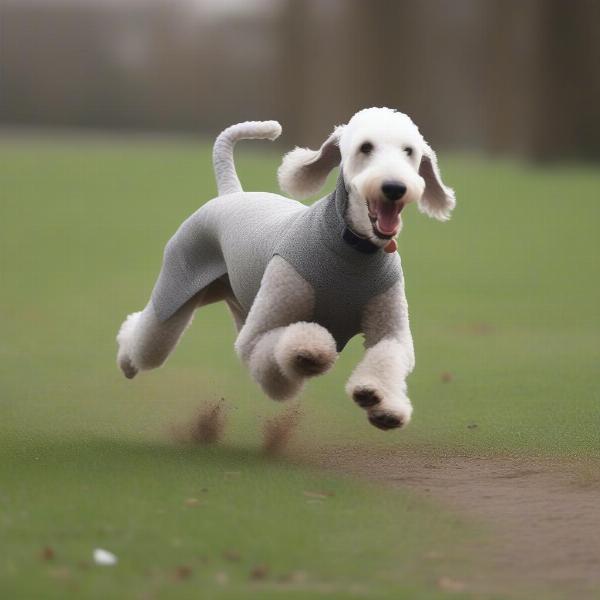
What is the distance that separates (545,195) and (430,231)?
5.09 metres

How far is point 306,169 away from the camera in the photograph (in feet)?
19.0

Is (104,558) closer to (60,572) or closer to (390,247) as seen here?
(60,572)

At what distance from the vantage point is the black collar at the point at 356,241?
5.27m

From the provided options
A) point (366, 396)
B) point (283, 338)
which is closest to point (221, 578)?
point (366, 396)

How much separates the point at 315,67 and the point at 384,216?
36757 millimetres

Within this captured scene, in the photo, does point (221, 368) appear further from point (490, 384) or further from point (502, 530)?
point (502, 530)

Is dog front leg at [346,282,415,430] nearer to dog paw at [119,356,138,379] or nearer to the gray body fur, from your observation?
the gray body fur

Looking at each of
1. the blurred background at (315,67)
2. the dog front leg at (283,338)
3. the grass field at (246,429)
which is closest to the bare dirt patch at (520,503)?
the grass field at (246,429)

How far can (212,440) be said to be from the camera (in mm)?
6305

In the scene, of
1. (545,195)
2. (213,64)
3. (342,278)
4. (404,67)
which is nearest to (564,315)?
(342,278)

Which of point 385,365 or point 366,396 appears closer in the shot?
point 366,396

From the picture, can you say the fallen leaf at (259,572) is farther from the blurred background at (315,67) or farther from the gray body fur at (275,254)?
the blurred background at (315,67)

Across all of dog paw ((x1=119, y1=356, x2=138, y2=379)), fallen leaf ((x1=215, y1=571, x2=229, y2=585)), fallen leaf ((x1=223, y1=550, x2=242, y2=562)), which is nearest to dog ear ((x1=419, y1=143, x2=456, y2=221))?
dog paw ((x1=119, y1=356, x2=138, y2=379))

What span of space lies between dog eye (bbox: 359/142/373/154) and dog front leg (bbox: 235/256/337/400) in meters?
0.55
